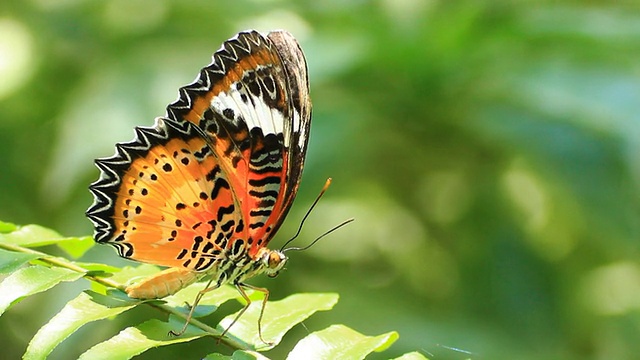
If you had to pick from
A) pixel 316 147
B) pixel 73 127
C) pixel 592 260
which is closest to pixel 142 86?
pixel 73 127

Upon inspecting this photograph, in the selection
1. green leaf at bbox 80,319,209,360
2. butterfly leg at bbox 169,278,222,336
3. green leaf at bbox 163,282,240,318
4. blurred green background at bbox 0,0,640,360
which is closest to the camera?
green leaf at bbox 80,319,209,360

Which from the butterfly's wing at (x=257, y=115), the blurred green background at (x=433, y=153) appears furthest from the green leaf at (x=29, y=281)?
the blurred green background at (x=433, y=153)

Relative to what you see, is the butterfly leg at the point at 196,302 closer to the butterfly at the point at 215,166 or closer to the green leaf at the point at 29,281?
the butterfly at the point at 215,166

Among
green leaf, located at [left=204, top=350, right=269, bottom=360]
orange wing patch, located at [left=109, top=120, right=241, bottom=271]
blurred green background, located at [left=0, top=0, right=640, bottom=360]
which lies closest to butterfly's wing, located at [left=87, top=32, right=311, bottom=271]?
orange wing patch, located at [left=109, top=120, right=241, bottom=271]

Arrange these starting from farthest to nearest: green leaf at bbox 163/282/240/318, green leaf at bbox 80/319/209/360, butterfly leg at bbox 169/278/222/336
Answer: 1. green leaf at bbox 163/282/240/318
2. butterfly leg at bbox 169/278/222/336
3. green leaf at bbox 80/319/209/360

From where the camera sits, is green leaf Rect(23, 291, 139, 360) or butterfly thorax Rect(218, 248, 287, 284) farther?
butterfly thorax Rect(218, 248, 287, 284)

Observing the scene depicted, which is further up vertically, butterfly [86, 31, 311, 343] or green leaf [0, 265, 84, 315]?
butterfly [86, 31, 311, 343]

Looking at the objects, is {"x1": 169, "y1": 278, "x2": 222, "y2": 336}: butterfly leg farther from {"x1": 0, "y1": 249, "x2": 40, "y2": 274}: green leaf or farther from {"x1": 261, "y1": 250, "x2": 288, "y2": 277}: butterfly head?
{"x1": 0, "y1": 249, "x2": 40, "y2": 274}: green leaf
